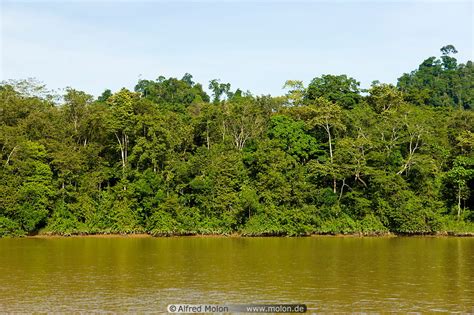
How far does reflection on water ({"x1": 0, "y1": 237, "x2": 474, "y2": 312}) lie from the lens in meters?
19.6

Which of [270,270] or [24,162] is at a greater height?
[24,162]

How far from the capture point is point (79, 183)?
44094mm

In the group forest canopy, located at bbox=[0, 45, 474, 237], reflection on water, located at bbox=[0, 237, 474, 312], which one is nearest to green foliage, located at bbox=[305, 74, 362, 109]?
forest canopy, located at bbox=[0, 45, 474, 237]

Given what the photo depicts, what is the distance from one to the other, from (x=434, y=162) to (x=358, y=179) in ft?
20.8

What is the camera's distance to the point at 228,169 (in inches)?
1697

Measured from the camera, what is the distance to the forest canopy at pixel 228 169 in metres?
41.6

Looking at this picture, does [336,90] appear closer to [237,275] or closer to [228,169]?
[228,169]

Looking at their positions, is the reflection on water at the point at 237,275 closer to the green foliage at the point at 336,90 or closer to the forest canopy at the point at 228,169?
the forest canopy at the point at 228,169

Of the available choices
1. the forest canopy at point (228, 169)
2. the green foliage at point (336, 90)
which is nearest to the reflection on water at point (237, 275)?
the forest canopy at point (228, 169)

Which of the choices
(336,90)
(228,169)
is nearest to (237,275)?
(228,169)

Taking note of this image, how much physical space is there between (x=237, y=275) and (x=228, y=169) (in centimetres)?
1900

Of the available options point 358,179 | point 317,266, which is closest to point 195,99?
point 358,179

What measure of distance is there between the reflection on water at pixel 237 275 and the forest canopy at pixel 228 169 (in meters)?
4.71

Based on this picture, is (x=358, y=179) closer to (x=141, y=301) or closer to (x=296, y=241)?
(x=296, y=241)
